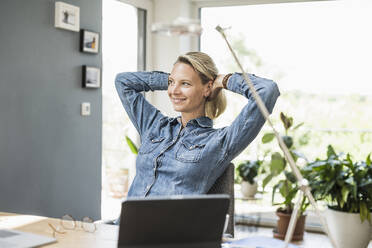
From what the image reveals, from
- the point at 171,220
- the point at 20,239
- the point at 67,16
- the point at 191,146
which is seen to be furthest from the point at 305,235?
the point at 171,220

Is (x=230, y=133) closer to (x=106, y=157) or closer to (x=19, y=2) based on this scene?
(x=19, y=2)

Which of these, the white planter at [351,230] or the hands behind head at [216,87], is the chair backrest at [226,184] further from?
the white planter at [351,230]

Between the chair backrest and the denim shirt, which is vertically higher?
the denim shirt

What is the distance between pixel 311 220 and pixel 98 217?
1.93 m

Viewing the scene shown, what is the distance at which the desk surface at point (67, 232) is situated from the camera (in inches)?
61.3

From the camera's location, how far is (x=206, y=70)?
2.26 metres

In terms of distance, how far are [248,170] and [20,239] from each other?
3.02 meters

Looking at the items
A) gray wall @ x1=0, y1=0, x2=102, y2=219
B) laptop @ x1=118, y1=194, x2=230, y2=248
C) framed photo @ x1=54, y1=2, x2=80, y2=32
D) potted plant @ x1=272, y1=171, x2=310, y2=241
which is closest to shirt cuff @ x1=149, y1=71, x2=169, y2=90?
gray wall @ x1=0, y1=0, x2=102, y2=219

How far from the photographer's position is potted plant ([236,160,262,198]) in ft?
14.3

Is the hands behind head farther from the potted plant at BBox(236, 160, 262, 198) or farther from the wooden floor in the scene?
the potted plant at BBox(236, 160, 262, 198)

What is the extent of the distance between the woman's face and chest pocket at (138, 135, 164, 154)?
0.58 ft

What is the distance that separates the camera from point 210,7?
468 cm

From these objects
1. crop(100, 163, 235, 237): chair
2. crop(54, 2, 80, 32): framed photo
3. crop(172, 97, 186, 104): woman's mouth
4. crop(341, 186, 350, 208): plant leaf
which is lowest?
crop(341, 186, 350, 208): plant leaf

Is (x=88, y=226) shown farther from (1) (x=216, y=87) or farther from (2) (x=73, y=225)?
(1) (x=216, y=87)
